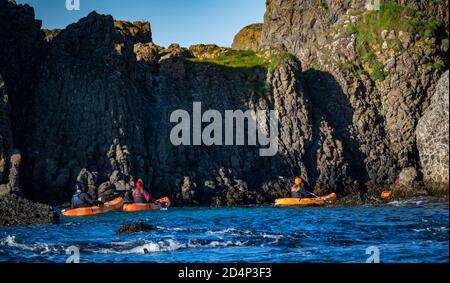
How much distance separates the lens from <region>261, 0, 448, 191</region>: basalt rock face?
8025cm

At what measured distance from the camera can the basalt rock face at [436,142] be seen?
63.3m

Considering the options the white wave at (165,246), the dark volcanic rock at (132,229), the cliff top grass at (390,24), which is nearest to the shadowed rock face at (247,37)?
the cliff top grass at (390,24)

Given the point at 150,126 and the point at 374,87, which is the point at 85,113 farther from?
the point at 374,87

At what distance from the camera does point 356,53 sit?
294 ft

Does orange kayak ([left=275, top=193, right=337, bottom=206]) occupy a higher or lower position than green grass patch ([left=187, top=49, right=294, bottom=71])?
lower

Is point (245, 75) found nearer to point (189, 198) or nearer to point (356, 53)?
point (356, 53)

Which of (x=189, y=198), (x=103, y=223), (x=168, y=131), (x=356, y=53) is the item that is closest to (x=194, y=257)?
(x=103, y=223)

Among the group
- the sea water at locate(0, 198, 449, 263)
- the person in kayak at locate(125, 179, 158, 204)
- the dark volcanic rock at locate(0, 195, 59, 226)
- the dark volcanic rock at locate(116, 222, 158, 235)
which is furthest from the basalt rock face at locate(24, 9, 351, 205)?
the dark volcanic rock at locate(116, 222, 158, 235)

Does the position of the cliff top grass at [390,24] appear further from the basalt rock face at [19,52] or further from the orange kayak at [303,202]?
the basalt rock face at [19,52]

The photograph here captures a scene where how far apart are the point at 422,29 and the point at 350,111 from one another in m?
15.2

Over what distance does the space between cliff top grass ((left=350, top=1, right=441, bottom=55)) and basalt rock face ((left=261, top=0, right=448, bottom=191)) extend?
307 millimetres

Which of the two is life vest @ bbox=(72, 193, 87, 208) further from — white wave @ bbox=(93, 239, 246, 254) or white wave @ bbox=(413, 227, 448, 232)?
white wave @ bbox=(413, 227, 448, 232)

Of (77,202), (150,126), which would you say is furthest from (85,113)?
(77,202)

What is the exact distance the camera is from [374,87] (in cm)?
8650
